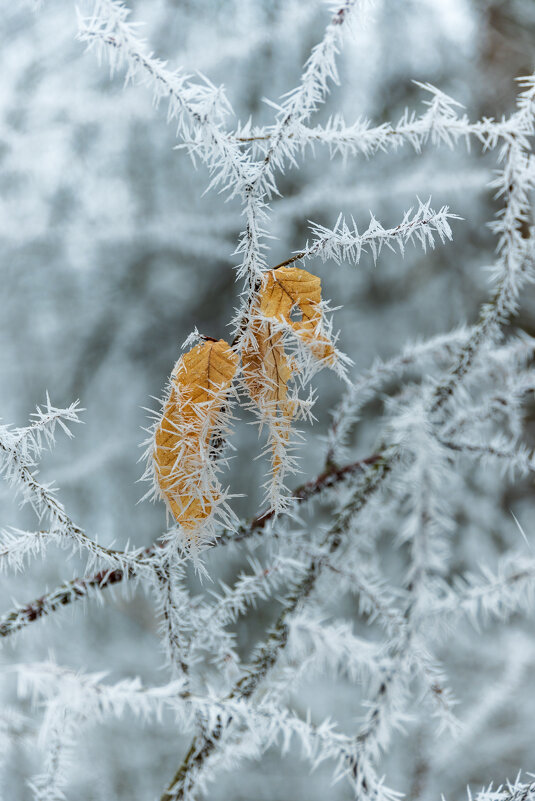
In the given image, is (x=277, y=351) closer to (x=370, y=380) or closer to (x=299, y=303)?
(x=299, y=303)

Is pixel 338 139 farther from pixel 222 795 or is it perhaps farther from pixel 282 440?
pixel 222 795

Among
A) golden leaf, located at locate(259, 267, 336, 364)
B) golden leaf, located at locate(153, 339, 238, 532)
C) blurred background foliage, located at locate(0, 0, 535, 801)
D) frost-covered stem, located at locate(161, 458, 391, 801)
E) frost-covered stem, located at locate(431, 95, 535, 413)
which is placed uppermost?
blurred background foliage, located at locate(0, 0, 535, 801)

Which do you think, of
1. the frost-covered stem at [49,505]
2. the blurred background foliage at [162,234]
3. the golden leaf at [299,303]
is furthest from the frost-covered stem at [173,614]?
the blurred background foliage at [162,234]

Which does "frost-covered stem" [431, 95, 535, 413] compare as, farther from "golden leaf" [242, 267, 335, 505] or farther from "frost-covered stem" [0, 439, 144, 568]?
"frost-covered stem" [0, 439, 144, 568]

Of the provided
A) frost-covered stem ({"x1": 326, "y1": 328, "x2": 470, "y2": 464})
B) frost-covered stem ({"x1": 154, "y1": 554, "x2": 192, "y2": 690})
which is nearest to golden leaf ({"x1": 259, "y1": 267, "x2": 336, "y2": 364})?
frost-covered stem ({"x1": 154, "y1": 554, "x2": 192, "y2": 690})

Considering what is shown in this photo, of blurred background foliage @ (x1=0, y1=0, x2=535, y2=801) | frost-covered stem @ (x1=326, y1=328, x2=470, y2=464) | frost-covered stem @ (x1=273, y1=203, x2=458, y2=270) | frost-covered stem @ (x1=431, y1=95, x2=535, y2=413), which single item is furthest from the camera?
blurred background foliage @ (x1=0, y1=0, x2=535, y2=801)

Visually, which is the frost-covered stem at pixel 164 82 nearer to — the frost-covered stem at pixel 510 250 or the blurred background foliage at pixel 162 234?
the frost-covered stem at pixel 510 250
